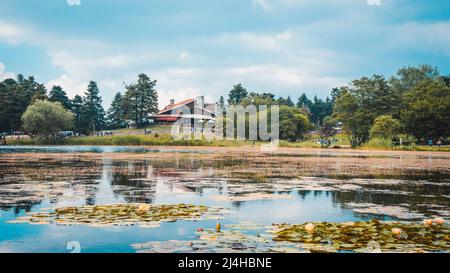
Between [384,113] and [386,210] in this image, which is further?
[384,113]

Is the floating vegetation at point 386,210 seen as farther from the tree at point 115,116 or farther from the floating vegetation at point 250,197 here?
the tree at point 115,116

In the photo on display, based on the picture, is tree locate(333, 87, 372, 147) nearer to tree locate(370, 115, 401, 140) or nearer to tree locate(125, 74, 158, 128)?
tree locate(370, 115, 401, 140)

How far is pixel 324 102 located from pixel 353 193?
3392 inches

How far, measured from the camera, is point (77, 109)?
65438 mm

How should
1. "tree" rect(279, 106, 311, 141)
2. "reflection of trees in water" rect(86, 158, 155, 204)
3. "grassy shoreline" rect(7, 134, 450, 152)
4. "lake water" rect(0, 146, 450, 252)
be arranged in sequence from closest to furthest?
"lake water" rect(0, 146, 450, 252) < "reflection of trees in water" rect(86, 158, 155, 204) < "grassy shoreline" rect(7, 134, 450, 152) < "tree" rect(279, 106, 311, 141)

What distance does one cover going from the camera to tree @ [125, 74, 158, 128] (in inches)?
2591

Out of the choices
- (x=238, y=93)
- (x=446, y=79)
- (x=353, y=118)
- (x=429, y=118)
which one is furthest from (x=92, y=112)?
(x=446, y=79)

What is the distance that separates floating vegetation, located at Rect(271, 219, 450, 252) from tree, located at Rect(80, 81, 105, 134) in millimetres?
60740

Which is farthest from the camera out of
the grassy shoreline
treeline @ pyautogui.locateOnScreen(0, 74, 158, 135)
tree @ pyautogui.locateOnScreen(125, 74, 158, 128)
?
tree @ pyautogui.locateOnScreen(125, 74, 158, 128)

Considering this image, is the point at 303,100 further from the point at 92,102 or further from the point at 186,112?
the point at 92,102

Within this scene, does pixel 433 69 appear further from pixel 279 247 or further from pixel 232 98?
pixel 279 247

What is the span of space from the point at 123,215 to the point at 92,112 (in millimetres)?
60409

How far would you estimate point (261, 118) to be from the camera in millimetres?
60750

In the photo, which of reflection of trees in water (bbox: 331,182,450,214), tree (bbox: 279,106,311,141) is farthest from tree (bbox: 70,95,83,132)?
reflection of trees in water (bbox: 331,182,450,214)
